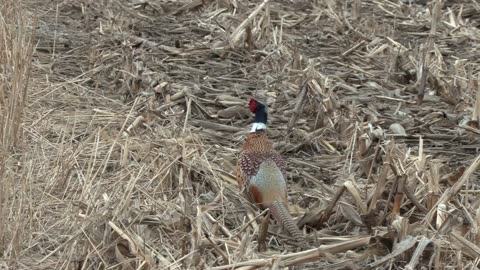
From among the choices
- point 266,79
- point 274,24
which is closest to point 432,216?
point 266,79

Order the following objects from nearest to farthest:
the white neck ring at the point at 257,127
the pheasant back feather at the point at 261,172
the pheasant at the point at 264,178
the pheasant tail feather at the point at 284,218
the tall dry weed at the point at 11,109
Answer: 1. the tall dry weed at the point at 11,109
2. the pheasant tail feather at the point at 284,218
3. the pheasant at the point at 264,178
4. the pheasant back feather at the point at 261,172
5. the white neck ring at the point at 257,127

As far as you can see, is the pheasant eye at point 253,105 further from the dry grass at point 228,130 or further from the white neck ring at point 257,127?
the dry grass at point 228,130

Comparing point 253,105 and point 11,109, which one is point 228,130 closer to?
point 253,105

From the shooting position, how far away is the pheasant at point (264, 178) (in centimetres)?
468

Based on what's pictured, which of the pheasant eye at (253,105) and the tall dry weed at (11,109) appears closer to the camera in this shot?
the tall dry weed at (11,109)

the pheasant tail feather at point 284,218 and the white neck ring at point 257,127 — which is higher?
the pheasant tail feather at point 284,218

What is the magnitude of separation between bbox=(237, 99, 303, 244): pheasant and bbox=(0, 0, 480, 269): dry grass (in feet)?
0.23

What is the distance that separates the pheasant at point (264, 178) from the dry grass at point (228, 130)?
0.07 m

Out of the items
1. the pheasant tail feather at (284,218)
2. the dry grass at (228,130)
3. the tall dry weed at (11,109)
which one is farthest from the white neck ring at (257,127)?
the tall dry weed at (11,109)

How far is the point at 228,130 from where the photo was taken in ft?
19.5

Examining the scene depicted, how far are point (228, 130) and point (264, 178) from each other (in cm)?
110

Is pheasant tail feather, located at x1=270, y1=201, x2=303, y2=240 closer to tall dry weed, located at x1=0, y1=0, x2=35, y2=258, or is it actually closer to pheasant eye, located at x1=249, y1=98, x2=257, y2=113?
pheasant eye, located at x1=249, y1=98, x2=257, y2=113

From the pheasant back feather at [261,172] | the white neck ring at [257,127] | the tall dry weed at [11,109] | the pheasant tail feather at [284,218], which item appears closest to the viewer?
the tall dry weed at [11,109]

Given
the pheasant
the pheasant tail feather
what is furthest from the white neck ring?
the pheasant tail feather
